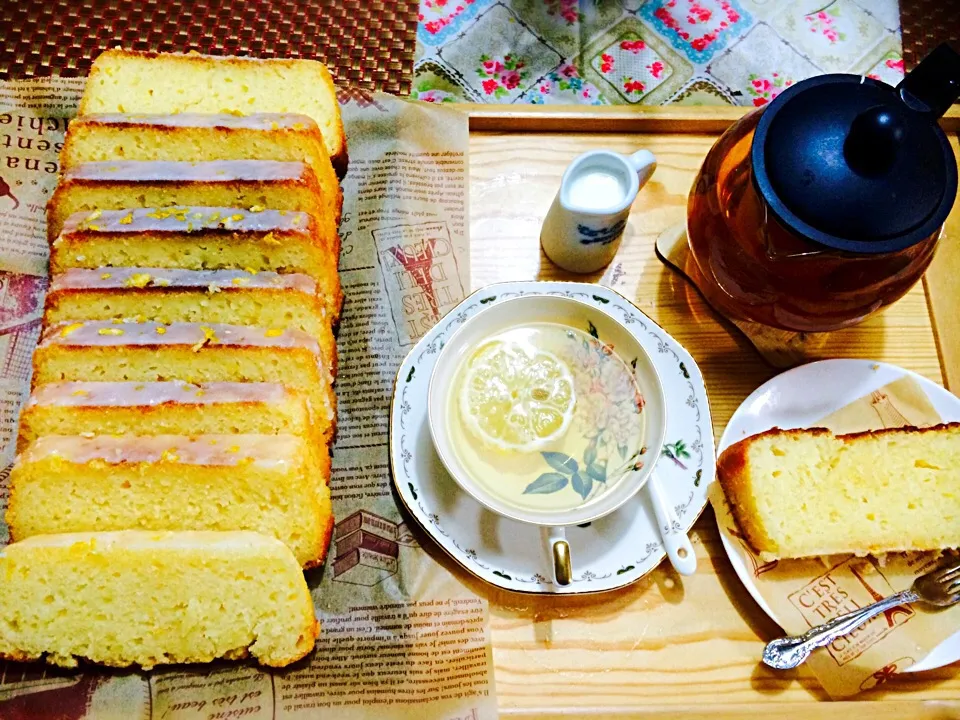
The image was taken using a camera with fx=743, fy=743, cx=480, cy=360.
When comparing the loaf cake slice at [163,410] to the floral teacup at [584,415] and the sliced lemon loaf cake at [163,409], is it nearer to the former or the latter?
the sliced lemon loaf cake at [163,409]

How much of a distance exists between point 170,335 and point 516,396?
0.71m

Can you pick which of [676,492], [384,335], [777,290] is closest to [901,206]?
[777,290]

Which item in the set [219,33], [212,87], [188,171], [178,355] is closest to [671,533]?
[178,355]

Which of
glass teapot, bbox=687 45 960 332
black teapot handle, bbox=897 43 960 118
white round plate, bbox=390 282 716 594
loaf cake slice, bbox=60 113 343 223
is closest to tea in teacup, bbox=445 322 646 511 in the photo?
white round plate, bbox=390 282 716 594

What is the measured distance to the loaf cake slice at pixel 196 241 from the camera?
1.56m

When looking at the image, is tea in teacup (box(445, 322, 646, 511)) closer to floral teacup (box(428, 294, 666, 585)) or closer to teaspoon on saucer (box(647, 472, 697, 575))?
floral teacup (box(428, 294, 666, 585))

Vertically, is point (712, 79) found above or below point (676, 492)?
above

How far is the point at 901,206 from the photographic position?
1.25 m

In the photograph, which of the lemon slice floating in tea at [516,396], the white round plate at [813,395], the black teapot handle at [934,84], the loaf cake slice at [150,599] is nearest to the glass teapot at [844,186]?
the black teapot handle at [934,84]

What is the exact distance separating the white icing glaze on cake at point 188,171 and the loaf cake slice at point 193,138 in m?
0.05

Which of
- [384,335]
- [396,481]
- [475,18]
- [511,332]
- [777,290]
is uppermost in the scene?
[475,18]

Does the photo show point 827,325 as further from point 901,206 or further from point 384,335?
point 384,335

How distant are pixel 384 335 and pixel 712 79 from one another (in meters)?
1.36

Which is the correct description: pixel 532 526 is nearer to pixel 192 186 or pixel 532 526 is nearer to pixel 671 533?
pixel 671 533
